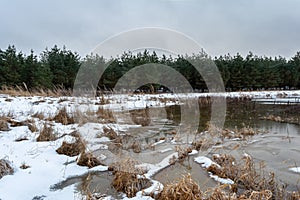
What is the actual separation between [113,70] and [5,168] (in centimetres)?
2621

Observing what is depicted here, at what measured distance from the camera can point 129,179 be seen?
273 centimetres

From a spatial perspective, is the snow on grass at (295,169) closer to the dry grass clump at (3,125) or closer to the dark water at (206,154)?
the dark water at (206,154)

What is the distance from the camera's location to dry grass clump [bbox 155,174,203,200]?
7.22ft

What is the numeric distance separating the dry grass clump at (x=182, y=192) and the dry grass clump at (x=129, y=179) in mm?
355

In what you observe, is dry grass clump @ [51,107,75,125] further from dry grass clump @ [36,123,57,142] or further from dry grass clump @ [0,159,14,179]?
dry grass clump @ [0,159,14,179]

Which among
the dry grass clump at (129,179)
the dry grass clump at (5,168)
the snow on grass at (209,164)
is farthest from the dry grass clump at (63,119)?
the snow on grass at (209,164)

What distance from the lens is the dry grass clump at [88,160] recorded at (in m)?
3.34

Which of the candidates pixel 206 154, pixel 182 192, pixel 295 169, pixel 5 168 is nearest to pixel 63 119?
pixel 5 168

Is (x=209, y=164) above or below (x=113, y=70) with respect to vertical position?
below

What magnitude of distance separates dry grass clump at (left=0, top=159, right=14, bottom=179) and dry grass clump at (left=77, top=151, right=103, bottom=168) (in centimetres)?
90

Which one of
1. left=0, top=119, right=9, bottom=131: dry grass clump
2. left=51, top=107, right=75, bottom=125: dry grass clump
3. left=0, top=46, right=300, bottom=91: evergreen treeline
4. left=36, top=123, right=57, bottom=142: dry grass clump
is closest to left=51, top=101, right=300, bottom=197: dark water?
left=36, top=123, right=57, bottom=142: dry grass clump

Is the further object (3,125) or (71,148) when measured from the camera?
(3,125)

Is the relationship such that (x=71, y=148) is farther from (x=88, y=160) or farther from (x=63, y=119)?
(x=63, y=119)

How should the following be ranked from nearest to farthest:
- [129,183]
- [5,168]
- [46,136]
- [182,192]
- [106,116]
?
1. [182,192]
2. [129,183]
3. [5,168]
4. [46,136]
5. [106,116]
